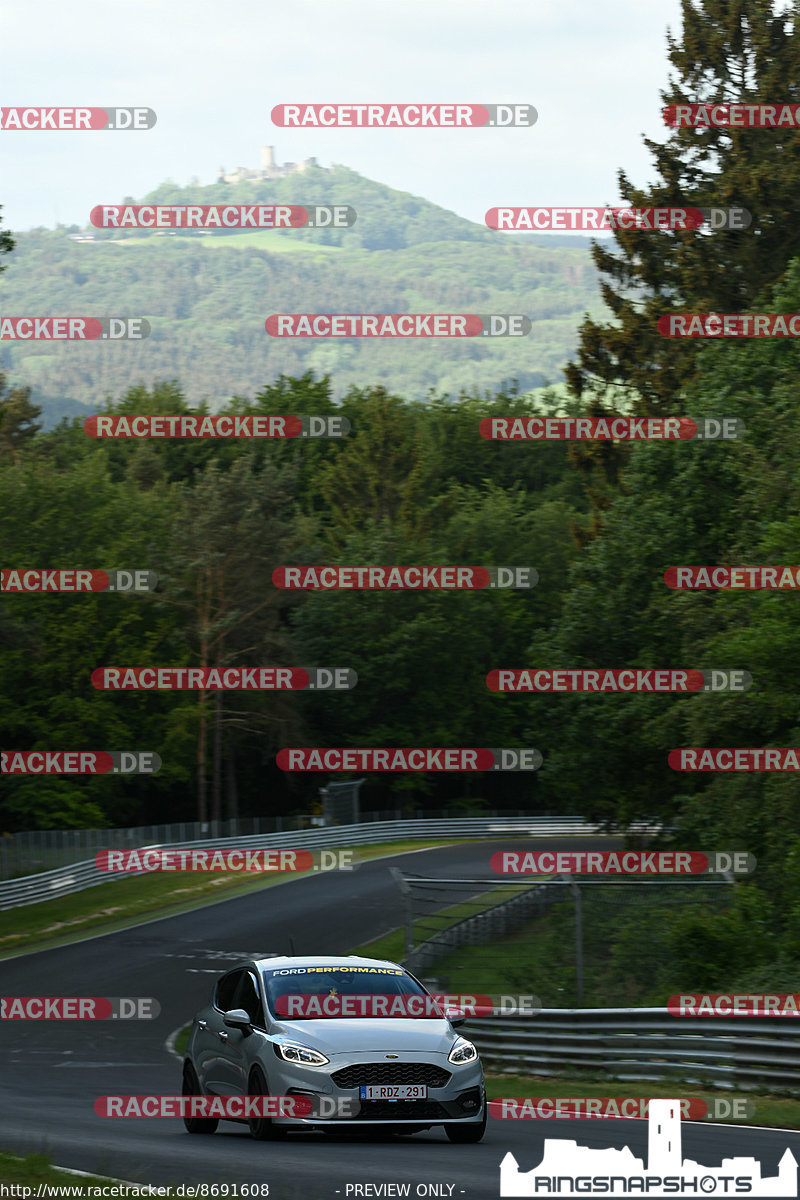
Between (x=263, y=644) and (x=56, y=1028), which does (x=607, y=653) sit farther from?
(x=263, y=644)

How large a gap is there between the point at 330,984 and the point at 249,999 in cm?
69

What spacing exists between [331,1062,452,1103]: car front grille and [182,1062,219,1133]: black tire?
6.31 ft

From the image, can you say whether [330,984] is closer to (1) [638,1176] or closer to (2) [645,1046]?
(1) [638,1176]

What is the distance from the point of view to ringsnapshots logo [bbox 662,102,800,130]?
42.3 meters

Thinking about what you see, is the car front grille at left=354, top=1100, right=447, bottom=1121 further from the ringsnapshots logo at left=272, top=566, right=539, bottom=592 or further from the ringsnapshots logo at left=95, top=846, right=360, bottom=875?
the ringsnapshots logo at left=272, top=566, right=539, bottom=592

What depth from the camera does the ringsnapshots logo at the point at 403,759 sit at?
2709 inches

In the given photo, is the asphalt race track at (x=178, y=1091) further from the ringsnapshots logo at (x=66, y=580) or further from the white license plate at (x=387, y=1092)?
the ringsnapshots logo at (x=66, y=580)

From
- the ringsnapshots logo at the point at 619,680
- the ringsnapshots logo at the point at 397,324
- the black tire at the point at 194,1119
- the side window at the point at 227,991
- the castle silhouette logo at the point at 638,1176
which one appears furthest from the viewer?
the ringsnapshots logo at the point at 397,324

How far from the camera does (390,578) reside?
70.9 meters

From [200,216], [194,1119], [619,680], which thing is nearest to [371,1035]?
[194,1119]

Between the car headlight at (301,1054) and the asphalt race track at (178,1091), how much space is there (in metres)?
0.60
